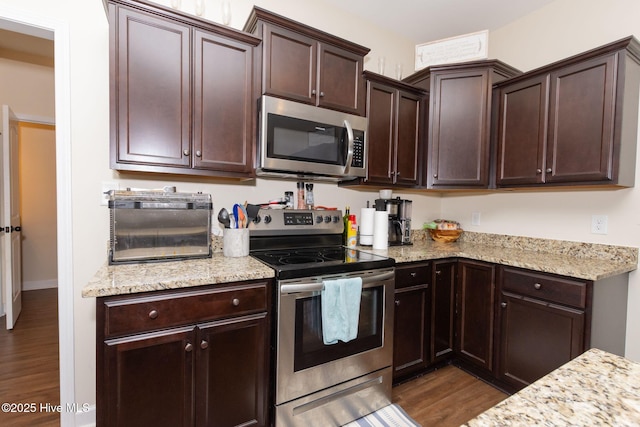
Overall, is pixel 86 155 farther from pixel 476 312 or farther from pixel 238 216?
pixel 476 312

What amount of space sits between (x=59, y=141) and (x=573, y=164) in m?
3.07

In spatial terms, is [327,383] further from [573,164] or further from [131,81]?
[573,164]

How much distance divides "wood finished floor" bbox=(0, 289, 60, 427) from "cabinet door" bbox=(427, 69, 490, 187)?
10.1 ft

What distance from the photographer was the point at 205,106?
5.58 ft

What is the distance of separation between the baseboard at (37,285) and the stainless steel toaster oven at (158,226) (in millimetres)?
4011

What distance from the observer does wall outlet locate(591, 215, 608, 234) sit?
2047mm

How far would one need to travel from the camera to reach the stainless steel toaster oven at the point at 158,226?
1.51 metres

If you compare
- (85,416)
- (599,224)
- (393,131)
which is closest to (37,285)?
(85,416)

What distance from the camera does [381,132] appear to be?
2340 mm

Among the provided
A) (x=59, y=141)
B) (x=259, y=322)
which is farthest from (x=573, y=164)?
(x=59, y=141)

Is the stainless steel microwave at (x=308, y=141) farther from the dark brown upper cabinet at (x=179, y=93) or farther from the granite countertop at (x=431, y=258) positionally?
the granite countertop at (x=431, y=258)

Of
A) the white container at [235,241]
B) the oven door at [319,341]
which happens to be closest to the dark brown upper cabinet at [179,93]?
the white container at [235,241]

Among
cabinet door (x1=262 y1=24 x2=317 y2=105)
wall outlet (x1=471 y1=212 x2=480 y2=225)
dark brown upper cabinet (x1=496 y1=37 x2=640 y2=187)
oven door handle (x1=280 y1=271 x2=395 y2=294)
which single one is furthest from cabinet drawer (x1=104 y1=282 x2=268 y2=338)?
wall outlet (x1=471 y1=212 x2=480 y2=225)

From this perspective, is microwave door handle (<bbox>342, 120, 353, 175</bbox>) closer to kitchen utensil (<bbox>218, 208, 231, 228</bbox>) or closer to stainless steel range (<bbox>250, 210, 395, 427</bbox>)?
stainless steel range (<bbox>250, 210, 395, 427</bbox>)
